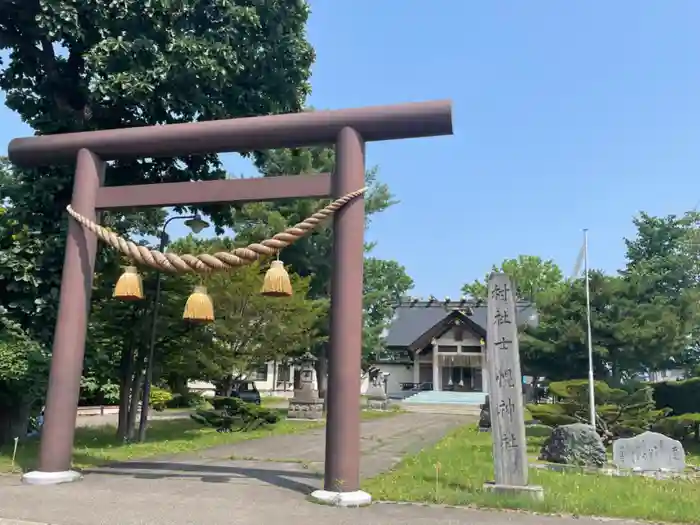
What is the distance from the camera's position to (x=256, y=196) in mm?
8055

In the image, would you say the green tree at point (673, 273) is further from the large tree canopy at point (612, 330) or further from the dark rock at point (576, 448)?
the dark rock at point (576, 448)

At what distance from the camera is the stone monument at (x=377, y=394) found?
3231 centimetres

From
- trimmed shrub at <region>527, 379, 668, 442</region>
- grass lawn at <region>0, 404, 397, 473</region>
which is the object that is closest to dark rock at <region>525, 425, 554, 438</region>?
trimmed shrub at <region>527, 379, 668, 442</region>

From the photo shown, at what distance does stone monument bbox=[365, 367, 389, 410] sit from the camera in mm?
32312

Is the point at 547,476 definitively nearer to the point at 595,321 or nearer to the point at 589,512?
the point at 589,512

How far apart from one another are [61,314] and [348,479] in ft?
15.0

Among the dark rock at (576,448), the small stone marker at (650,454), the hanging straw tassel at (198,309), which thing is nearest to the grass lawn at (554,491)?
the small stone marker at (650,454)

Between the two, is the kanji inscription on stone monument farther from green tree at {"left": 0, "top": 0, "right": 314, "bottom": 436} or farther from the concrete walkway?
green tree at {"left": 0, "top": 0, "right": 314, "bottom": 436}

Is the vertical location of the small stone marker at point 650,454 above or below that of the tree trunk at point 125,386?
below

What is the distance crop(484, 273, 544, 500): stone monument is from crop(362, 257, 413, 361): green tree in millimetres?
23576

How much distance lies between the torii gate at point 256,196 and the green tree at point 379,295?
76.4 ft

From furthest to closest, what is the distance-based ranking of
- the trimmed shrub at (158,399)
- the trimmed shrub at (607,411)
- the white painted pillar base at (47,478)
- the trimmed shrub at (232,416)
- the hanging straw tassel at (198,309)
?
the trimmed shrub at (158,399) → the trimmed shrub at (232,416) → the trimmed shrub at (607,411) → the hanging straw tassel at (198,309) → the white painted pillar base at (47,478)

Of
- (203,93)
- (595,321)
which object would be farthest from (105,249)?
(595,321)

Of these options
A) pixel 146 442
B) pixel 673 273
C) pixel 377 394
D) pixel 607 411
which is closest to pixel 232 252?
pixel 146 442
